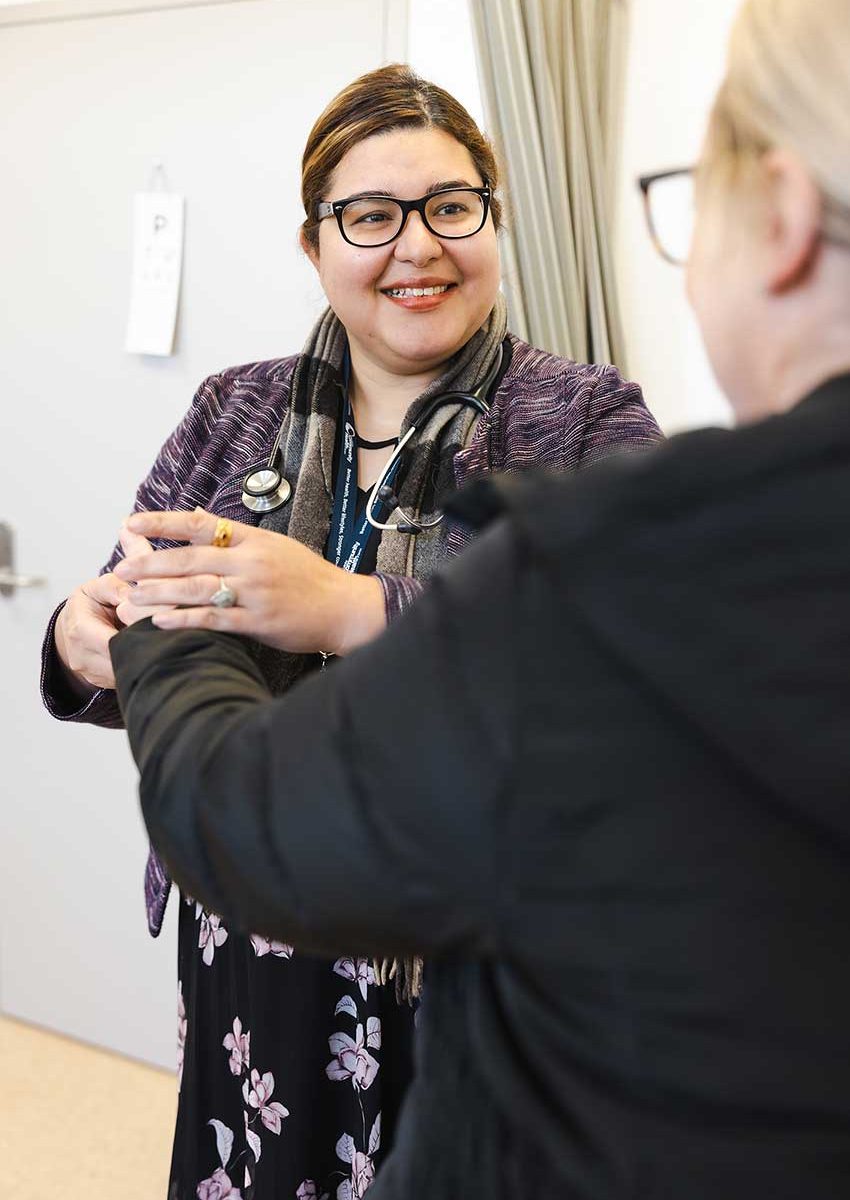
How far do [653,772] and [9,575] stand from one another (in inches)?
86.3

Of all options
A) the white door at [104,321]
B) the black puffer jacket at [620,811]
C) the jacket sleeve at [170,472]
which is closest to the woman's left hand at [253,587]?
the black puffer jacket at [620,811]

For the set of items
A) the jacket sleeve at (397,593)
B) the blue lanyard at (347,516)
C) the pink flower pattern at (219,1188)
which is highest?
the blue lanyard at (347,516)

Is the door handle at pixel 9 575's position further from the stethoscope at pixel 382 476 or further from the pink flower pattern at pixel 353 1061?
the pink flower pattern at pixel 353 1061

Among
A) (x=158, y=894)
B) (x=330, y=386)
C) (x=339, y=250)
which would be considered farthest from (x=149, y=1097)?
(x=339, y=250)

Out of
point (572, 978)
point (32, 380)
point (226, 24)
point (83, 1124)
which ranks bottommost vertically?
point (83, 1124)

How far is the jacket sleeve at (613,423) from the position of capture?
48.6 inches

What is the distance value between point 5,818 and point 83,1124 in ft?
2.23

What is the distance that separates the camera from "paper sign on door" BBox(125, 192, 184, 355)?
7.29ft

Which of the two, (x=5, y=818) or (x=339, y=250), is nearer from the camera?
(x=339, y=250)

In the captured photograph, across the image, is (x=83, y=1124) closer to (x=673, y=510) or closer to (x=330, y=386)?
(x=330, y=386)

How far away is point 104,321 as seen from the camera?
7.63 ft

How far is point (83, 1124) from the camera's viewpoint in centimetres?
237

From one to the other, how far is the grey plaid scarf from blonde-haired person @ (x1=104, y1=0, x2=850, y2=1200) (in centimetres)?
59

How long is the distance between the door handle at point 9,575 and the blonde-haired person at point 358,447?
115cm
